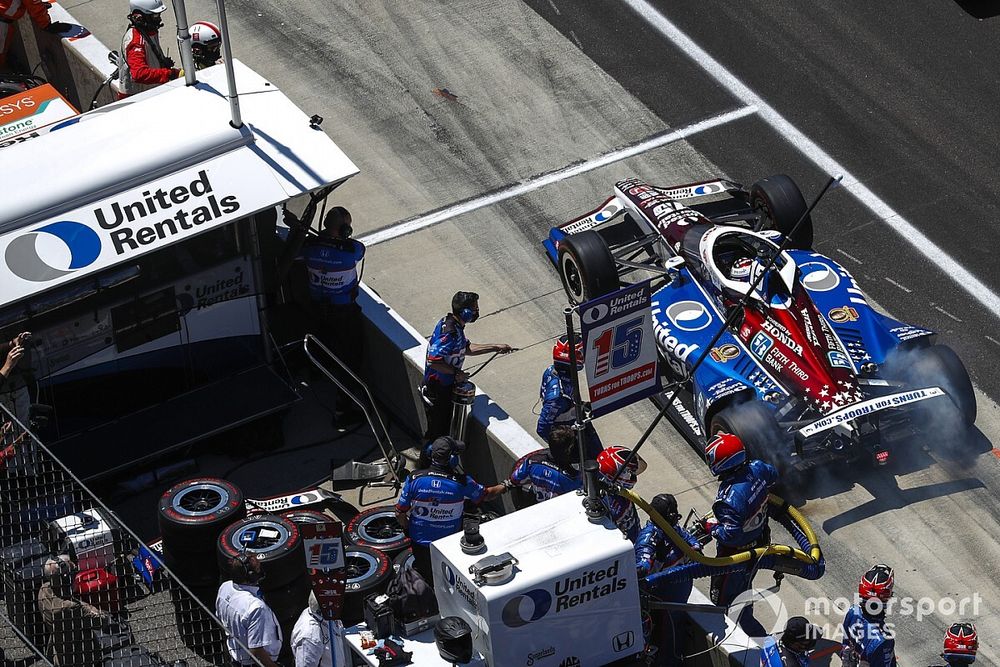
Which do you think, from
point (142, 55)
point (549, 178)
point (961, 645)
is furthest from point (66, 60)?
point (961, 645)

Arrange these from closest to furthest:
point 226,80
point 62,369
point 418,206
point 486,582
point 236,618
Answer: point 486,582 → point 236,618 → point 62,369 → point 226,80 → point 418,206

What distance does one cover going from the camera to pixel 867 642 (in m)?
11.0

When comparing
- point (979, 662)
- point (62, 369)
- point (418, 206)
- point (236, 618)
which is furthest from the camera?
point (418, 206)

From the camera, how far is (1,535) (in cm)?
1120

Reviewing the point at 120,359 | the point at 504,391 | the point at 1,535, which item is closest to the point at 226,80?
the point at 120,359

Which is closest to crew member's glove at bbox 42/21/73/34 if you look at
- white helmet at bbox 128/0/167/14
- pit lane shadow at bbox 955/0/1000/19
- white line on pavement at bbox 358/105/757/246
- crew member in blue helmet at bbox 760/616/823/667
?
white helmet at bbox 128/0/167/14

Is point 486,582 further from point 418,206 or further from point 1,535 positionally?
point 418,206

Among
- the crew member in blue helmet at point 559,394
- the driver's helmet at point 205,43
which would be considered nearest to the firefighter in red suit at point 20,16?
the driver's helmet at point 205,43

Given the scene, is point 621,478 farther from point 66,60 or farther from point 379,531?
point 66,60

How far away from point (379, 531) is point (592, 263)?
392cm

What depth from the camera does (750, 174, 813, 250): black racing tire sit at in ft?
51.5

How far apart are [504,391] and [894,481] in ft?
11.5

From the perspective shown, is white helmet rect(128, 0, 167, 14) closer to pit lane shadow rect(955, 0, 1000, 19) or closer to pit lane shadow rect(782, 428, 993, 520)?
pit lane shadow rect(782, 428, 993, 520)

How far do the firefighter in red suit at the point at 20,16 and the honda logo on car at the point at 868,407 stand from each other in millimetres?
10137
